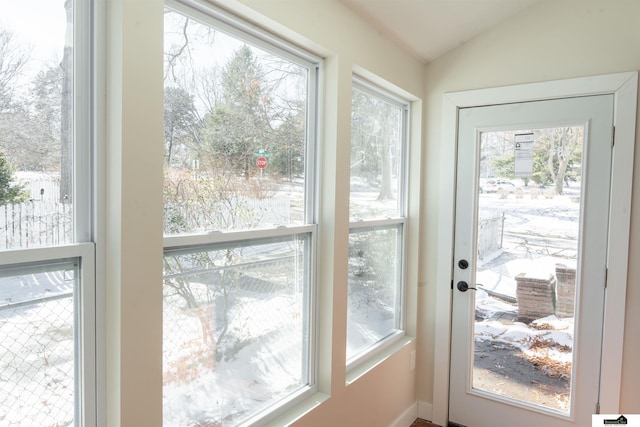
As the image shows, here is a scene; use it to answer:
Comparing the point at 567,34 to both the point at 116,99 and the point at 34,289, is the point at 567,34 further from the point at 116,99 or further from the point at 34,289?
the point at 34,289

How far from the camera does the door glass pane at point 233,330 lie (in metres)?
1.36

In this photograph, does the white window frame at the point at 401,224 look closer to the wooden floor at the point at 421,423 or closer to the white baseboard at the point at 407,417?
the white baseboard at the point at 407,417

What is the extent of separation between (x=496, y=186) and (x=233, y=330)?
1885 mm

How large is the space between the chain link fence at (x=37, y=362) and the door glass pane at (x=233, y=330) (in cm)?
29

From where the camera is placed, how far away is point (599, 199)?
7.42 feet

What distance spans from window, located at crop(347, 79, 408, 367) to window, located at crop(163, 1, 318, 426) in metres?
0.41

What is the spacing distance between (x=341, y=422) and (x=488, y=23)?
94.9 inches

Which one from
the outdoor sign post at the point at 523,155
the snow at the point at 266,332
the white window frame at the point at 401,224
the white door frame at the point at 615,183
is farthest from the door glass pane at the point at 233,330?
the white door frame at the point at 615,183

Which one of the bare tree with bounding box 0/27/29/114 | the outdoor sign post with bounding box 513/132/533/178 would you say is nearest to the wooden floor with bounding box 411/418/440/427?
the outdoor sign post with bounding box 513/132/533/178

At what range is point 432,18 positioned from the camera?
225 cm

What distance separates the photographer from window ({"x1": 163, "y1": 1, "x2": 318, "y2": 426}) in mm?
1344

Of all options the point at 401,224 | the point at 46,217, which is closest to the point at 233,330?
the point at 46,217

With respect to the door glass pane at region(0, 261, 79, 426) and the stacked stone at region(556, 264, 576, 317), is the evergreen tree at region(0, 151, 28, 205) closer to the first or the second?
the door glass pane at region(0, 261, 79, 426)

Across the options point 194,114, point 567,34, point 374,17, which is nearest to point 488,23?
point 567,34
